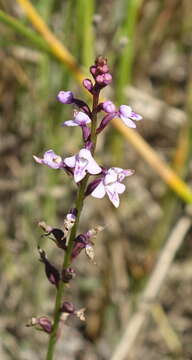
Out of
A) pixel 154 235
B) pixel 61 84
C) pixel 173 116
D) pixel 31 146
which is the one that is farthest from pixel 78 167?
pixel 173 116

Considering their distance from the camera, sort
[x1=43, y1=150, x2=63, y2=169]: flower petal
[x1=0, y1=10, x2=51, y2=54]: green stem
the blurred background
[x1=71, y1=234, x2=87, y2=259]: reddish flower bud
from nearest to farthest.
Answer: [x1=43, y1=150, x2=63, y2=169]: flower petal < [x1=71, y1=234, x2=87, y2=259]: reddish flower bud < [x1=0, y1=10, x2=51, y2=54]: green stem < the blurred background

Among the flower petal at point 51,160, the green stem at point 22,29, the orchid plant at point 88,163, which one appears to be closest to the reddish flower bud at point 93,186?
the orchid plant at point 88,163

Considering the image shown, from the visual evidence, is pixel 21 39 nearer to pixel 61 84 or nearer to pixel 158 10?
pixel 61 84

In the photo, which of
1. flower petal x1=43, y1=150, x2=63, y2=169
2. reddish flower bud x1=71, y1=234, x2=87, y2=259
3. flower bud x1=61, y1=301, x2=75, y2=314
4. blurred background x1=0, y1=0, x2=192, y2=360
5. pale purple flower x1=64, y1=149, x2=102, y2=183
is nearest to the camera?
pale purple flower x1=64, y1=149, x2=102, y2=183

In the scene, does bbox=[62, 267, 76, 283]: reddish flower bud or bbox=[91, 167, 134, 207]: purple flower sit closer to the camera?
bbox=[91, 167, 134, 207]: purple flower

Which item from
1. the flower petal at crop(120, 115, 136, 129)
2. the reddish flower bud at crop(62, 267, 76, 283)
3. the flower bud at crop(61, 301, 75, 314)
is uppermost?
the flower petal at crop(120, 115, 136, 129)

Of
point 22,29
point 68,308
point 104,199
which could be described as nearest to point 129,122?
point 68,308

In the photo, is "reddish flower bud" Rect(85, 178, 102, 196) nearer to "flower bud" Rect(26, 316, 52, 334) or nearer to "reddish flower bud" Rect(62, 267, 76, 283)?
"reddish flower bud" Rect(62, 267, 76, 283)

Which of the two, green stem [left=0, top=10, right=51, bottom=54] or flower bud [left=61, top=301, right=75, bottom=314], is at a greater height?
green stem [left=0, top=10, right=51, bottom=54]

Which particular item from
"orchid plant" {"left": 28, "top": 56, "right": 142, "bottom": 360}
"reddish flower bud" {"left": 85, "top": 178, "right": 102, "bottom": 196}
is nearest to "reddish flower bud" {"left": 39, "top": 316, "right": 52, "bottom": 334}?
"orchid plant" {"left": 28, "top": 56, "right": 142, "bottom": 360}

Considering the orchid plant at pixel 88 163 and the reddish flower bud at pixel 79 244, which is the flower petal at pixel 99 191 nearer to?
the orchid plant at pixel 88 163
